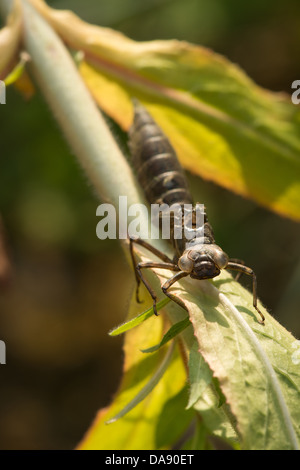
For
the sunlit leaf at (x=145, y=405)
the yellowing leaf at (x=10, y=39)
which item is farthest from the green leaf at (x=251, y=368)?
the yellowing leaf at (x=10, y=39)

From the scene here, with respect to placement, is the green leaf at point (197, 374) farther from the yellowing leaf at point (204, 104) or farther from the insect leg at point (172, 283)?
the yellowing leaf at point (204, 104)

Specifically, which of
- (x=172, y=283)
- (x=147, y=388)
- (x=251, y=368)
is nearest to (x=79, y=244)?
(x=172, y=283)

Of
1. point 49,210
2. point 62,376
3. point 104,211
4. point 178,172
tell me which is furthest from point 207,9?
point 62,376

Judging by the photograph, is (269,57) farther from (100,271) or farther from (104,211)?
(104,211)

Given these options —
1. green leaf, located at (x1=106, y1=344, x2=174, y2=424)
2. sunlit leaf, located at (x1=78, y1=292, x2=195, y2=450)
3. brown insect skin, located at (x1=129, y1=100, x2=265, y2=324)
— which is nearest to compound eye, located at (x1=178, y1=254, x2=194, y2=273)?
brown insect skin, located at (x1=129, y1=100, x2=265, y2=324)

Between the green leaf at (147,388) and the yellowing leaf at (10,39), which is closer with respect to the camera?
the green leaf at (147,388)

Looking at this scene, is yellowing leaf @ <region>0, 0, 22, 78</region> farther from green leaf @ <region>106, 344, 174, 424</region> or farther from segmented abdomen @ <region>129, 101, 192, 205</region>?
green leaf @ <region>106, 344, 174, 424</region>
